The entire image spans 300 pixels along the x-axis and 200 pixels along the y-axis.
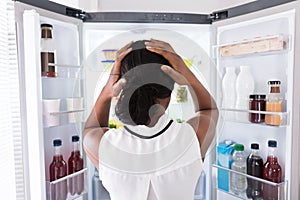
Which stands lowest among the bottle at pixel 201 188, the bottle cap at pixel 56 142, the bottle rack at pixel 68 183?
the bottle at pixel 201 188

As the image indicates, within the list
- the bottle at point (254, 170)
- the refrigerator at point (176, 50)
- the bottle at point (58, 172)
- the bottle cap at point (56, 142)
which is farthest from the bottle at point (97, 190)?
the bottle at point (254, 170)

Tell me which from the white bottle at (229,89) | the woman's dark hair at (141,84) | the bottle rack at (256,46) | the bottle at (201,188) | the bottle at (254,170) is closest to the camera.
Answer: the woman's dark hair at (141,84)

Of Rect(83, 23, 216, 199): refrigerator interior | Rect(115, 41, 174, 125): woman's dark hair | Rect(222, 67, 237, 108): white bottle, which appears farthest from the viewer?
Rect(222, 67, 237, 108): white bottle

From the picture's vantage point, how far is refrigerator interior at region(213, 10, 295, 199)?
3.07 ft

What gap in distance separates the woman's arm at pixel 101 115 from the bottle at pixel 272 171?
25.4 inches

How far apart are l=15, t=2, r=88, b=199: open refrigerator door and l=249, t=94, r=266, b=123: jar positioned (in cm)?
67

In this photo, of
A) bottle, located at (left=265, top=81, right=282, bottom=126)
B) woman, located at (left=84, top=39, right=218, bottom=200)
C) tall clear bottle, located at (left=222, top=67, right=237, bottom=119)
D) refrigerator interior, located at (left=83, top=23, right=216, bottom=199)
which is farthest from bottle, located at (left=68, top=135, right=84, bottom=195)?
bottle, located at (left=265, top=81, right=282, bottom=126)

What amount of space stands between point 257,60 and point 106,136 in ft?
2.49

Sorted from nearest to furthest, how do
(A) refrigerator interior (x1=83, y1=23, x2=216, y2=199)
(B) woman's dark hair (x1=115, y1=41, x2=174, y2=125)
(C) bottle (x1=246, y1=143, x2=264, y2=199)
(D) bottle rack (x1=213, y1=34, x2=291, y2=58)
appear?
(B) woman's dark hair (x1=115, y1=41, x2=174, y2=125), (A) refrigerator interior (x1=83, y1=23, x2=216, y2=199), (D) bottle rack (x1=213, y1=34, x2=291, y2=58), (C) bottle (x1=246, y1=143, x2=264, y2=199)

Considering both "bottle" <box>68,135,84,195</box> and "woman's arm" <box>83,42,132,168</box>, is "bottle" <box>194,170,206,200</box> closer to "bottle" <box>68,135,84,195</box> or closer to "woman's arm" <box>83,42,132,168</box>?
"bottle" <box>68,135,84,195</box>

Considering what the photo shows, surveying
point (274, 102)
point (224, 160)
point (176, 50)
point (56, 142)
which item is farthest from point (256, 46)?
point (56, 142)

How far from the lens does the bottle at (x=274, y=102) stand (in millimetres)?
958

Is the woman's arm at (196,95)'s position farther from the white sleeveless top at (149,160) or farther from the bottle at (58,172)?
the bottle at (58,172)

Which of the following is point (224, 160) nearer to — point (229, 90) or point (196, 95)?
point (229, 90)
